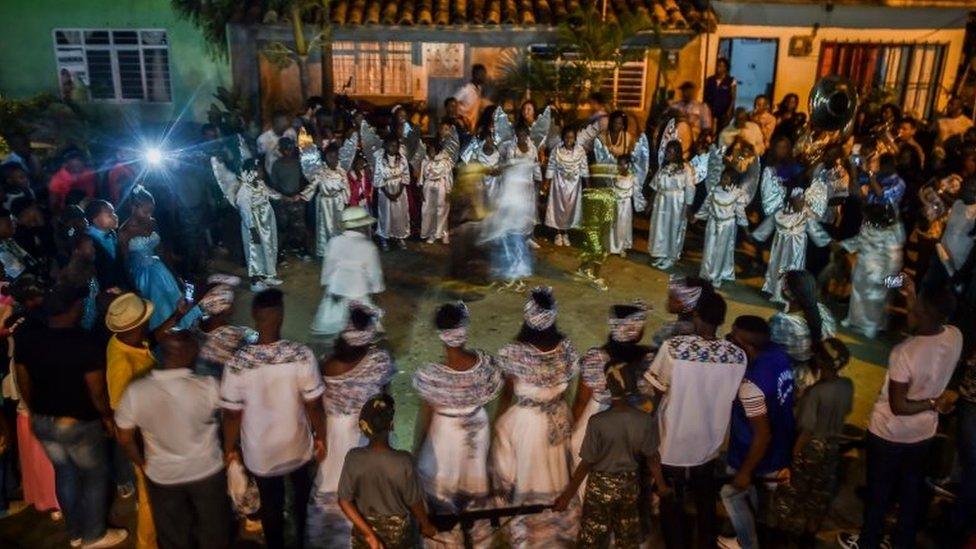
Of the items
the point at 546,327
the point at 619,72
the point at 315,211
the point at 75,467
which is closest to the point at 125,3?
the point at 315,211

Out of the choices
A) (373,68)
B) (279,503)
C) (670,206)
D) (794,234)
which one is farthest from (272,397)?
(373,68)

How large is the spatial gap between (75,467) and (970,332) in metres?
6.80

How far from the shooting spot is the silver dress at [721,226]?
9.32 meters

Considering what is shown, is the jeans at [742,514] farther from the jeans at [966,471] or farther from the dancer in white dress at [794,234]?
the dancer in white dress at [794,234]

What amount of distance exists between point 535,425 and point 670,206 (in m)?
6.06

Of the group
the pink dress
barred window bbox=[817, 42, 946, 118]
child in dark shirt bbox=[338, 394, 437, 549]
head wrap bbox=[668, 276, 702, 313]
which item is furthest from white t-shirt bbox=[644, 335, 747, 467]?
barred window bbox=[817, 42, 946, 118]

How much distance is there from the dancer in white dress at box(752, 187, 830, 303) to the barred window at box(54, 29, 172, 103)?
12.3m

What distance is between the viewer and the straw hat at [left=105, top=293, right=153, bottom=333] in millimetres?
4645

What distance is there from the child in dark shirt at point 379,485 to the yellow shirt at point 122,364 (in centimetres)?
159

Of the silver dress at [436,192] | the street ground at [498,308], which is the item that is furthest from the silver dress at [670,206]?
the silver dress at [436,192]

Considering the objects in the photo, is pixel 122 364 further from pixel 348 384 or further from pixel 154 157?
pixel 154 157

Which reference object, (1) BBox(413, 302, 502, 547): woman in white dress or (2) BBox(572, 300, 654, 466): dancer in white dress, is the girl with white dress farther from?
(2) BBox(572, 300, 654, 466): dancer in white dress

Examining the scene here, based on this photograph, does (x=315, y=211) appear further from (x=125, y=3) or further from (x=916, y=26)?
(x=916, y=26)

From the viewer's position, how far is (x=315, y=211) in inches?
419
